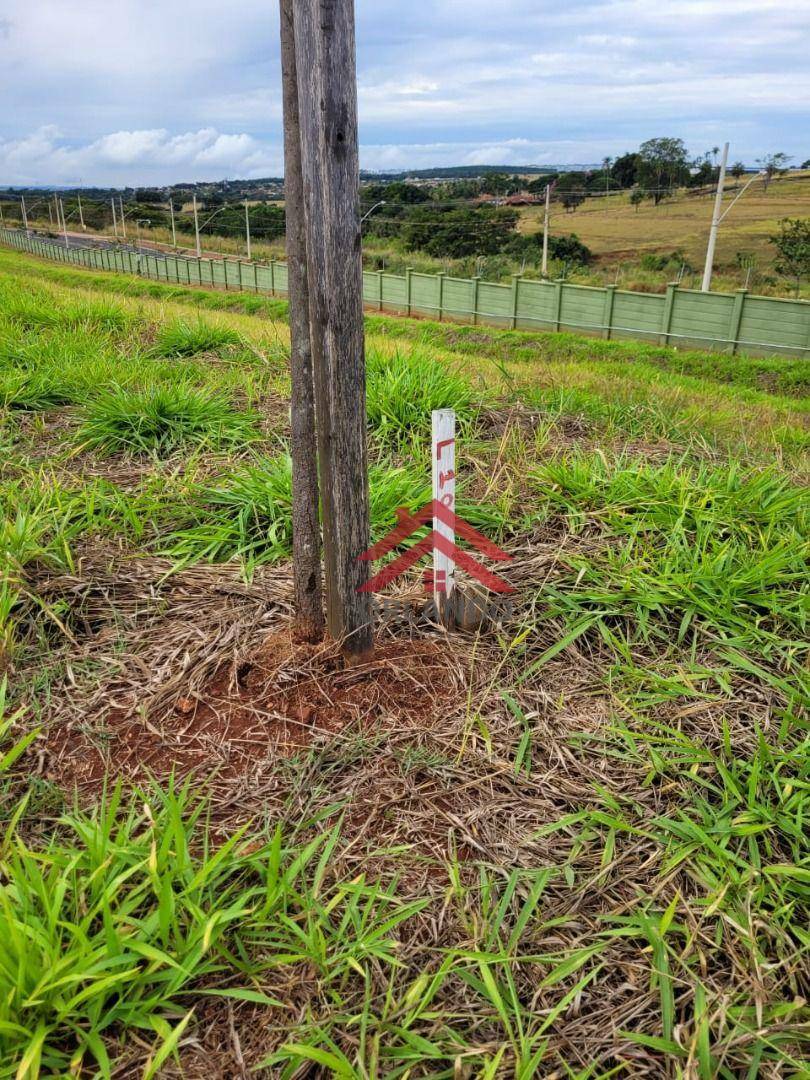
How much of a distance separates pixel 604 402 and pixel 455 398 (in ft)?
3.95

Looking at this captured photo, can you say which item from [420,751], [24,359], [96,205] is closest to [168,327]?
[24,359]

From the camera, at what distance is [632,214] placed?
45.1m

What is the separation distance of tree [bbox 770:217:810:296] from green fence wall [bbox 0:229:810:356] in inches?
281

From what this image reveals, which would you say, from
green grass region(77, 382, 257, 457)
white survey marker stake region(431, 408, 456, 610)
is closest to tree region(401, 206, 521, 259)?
green grass region(77, 382, 257, 457)

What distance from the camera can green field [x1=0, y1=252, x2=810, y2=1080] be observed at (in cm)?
157

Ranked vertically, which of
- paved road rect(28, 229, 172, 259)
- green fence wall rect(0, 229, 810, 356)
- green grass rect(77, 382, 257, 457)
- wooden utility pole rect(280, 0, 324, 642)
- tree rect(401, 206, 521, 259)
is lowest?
paved road rect(28, 229, 172, 259)

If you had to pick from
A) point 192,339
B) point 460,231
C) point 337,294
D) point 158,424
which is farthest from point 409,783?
point 460,231

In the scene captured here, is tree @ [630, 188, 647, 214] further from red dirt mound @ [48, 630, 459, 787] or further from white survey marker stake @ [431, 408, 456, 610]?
red dirt mound @ [48, 630, 459, 787]

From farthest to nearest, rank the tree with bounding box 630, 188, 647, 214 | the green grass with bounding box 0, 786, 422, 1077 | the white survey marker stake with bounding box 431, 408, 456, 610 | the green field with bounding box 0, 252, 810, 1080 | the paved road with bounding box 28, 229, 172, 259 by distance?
the paved road with bounding box 28, 229, 172, 259
the tree with bounding box 630, 188, 647, 214
the white survey marker stake with bounding box 431, 408, 456, 610
the green field with bounding box 0, 252, 810, 1080
the green grass with bounding box 0, 786, 422, 1077

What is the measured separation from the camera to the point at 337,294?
7.39 feet

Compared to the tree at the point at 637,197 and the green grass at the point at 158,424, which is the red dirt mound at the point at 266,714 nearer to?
the green grass at the point at 158,424

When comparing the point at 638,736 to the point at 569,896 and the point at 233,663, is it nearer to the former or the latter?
the point at 569,896

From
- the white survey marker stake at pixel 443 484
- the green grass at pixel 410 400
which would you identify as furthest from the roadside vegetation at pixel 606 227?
the white survey marker stake at pixel 443 484

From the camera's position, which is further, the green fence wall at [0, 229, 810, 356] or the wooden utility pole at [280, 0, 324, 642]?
the green fence wall at [0, 229, 810, 356]
